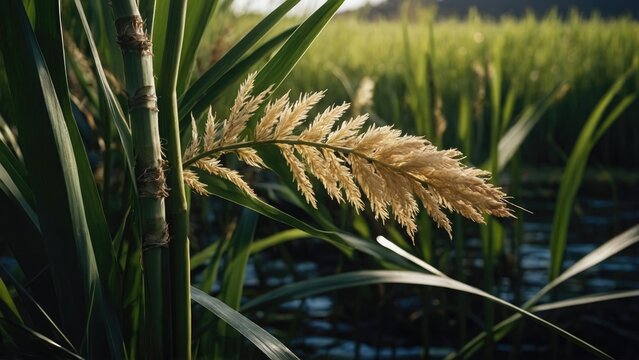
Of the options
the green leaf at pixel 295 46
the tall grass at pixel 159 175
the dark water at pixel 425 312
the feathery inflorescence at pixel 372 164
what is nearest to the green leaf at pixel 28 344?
the tall grass at pixel 159 175

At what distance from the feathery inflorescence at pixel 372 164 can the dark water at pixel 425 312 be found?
96 cm

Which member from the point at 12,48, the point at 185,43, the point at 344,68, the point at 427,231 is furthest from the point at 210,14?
the point at 344,68

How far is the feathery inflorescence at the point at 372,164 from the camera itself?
61 cm

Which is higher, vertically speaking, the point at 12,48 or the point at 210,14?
the point at 210,14

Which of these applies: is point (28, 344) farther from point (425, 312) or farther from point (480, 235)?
point (480, 235)

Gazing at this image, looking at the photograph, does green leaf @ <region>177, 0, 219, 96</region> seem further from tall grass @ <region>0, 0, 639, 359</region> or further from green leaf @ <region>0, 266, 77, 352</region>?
green leaf @ <region>0, 266, 77, 352</region>

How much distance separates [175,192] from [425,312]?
4.07ft

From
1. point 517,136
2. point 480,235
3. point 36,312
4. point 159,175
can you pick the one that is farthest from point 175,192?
point 480,235

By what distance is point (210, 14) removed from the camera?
0.80 m

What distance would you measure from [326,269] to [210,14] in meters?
1.98

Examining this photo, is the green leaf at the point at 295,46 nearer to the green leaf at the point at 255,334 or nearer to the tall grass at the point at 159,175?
the tall grass at the point at 159,175

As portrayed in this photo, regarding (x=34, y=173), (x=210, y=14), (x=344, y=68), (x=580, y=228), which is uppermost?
(x=344, y=68)

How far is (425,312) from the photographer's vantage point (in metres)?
1.82

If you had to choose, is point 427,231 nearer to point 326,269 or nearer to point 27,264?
point 326,269
